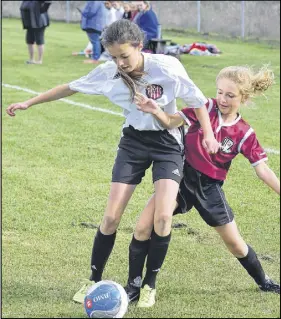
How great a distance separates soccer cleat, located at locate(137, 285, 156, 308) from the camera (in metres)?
5.75

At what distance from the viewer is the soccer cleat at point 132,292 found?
5.88 meters

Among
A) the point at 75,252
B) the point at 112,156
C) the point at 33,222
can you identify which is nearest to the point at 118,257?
the point at 75,252

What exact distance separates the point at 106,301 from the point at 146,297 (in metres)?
0.46

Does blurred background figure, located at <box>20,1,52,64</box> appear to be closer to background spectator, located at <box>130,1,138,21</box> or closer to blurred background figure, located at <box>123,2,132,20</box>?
blurred background figure, located at <box>123,2,132,20</box>

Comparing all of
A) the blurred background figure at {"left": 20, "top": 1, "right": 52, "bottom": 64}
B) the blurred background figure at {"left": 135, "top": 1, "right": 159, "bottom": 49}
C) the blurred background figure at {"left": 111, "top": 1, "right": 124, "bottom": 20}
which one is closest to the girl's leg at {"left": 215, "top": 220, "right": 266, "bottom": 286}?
the blurred background figure at {"left": 135, "top": 1, "right": 159, "bottom": 49}

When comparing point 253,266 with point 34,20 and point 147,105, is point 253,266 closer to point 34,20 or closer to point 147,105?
point 147,105

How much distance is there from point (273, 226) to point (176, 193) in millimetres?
2311

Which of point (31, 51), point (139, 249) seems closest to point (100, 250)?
point (139, 249)

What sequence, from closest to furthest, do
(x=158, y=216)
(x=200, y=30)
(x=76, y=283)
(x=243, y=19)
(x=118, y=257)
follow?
(x=158, y=216) < (x=76, y=283) < (x=118, y=257) < (x=243, y=19) < (x=200, y=30)

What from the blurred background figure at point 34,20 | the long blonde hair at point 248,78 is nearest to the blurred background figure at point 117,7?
the blurred background figure at point 34,20

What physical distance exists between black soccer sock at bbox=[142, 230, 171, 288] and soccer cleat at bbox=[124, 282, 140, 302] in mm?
76

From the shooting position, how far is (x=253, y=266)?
6141 millimetres

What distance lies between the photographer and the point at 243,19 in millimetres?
29406

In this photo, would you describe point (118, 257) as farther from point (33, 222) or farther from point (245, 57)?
point (245, 57)
